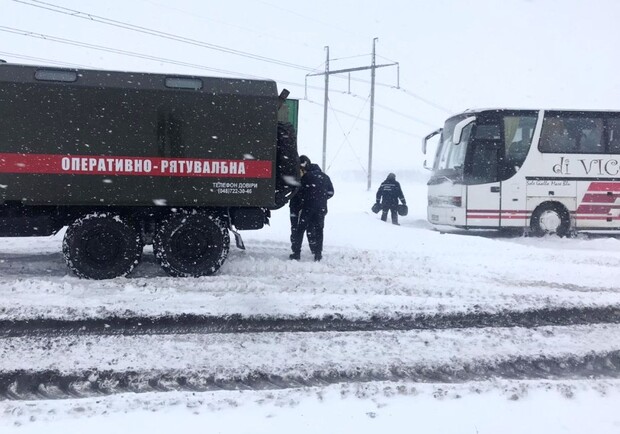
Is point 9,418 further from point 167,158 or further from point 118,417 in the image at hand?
point 167,158

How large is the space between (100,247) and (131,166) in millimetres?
1183

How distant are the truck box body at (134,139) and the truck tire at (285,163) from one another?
0.33 m

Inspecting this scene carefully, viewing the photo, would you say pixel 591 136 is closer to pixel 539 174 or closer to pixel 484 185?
pixel 539 174

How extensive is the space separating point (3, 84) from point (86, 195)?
1.71 metres

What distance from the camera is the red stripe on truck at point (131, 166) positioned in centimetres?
687

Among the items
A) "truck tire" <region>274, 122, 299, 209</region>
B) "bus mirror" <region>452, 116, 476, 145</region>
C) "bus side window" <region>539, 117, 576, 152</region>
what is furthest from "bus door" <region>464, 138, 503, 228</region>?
"truck tire" <region>274, 122, 299, 209</region>

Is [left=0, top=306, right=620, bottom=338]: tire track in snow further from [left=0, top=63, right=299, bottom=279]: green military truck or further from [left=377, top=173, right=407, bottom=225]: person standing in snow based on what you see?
[left=377, top=173, right=407, bottom=225]: person standing in snow

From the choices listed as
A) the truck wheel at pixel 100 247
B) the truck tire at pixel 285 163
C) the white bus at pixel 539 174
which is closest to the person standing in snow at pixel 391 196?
the white bus at pixel 539 174

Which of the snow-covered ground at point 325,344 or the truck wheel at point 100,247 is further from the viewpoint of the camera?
the truck wheel at point 100,247

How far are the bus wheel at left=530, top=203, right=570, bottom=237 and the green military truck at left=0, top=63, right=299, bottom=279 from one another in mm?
8536

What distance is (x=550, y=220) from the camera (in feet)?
43.9

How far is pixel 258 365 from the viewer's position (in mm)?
4320

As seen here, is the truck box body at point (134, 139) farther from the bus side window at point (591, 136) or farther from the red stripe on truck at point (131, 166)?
the bus side window at point (591, 136)

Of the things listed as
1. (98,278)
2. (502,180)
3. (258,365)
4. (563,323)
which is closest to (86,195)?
(98,278)
